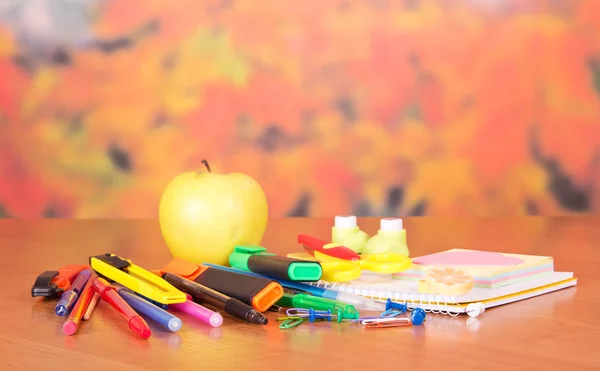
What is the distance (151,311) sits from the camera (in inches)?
28.8

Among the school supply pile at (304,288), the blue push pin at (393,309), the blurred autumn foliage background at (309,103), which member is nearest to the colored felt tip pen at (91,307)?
the school supply pile at (304,288)

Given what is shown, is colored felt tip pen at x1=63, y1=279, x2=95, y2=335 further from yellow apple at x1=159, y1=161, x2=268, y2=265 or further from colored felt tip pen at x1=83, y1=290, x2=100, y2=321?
yellow apple at x1=159, y1=161, x2=268, y2=265

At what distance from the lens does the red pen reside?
69 cm

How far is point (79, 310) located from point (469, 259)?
Result: 1.33ft

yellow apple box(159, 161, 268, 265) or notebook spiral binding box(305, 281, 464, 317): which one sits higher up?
yellow apple box(159, 161, 268, 265)

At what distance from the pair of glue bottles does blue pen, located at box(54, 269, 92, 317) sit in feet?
1.02

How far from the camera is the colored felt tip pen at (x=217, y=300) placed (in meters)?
0.72

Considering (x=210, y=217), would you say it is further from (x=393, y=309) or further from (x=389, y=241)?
(x=393, y=309)

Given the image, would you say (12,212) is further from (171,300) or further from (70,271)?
(171,300)

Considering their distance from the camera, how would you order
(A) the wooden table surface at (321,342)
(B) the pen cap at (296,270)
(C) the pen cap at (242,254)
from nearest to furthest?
(A) the wooden table surface at (321,342) < (B) the pen cap at (296,270) < (C) the pen cap at (242,254)

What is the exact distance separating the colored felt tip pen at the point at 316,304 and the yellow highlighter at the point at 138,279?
0.09 meters

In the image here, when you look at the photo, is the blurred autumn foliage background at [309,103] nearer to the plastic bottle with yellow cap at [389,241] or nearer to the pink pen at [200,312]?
the plastic bottle with yellow cap at [389,241]

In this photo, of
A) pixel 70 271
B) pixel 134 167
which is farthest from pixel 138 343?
pixel 134 167

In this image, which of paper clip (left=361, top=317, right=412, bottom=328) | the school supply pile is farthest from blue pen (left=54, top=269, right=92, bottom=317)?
paper clip (left=361, top=317, right=412, bottom=328)
